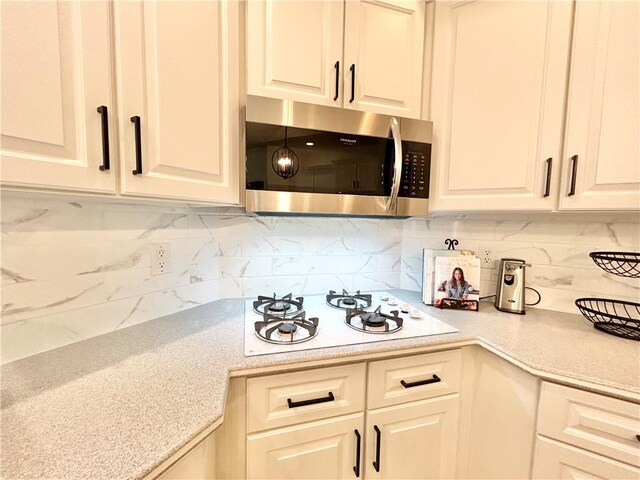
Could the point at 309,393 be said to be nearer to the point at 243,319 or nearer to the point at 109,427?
the point at 243,319

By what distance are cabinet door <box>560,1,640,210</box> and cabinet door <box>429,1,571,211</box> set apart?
1.8 inches

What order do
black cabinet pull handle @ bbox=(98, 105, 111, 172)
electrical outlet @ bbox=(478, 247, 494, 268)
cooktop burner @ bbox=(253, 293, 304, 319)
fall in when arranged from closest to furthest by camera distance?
black cabinet pull handle @ bbox=(98, 105, 111, 172) → cooktop burner @ bbox=(253, 293, 304, 319) → electrical outlet @ bbox=(478, 247, 494, 268)

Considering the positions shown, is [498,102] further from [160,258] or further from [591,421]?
[160,258]

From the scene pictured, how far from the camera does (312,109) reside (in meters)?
1.09

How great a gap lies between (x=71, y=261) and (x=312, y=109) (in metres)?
0.97

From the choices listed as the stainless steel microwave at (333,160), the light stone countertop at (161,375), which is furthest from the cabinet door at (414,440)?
the stainless steel microwave at (333,160)

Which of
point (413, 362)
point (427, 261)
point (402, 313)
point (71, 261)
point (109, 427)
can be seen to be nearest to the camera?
point (109, 427)

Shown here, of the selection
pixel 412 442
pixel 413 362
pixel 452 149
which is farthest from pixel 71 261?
pixel 452 149

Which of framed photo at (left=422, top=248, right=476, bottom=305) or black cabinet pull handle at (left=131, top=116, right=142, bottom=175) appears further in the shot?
framed photo at (left=422, top=248, right=476, bottom=305)

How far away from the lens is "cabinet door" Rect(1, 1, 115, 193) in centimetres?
55

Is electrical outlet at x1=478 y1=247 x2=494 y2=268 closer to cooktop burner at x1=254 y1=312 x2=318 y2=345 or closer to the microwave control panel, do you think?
the microwave control panel

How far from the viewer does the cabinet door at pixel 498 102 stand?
107 cm

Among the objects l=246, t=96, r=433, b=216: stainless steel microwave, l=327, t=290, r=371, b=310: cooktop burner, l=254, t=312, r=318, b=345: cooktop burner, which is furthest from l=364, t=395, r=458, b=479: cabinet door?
l=246, t=96, r=433, b=216: stainless steel microwave

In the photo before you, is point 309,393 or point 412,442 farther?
point 412,442
